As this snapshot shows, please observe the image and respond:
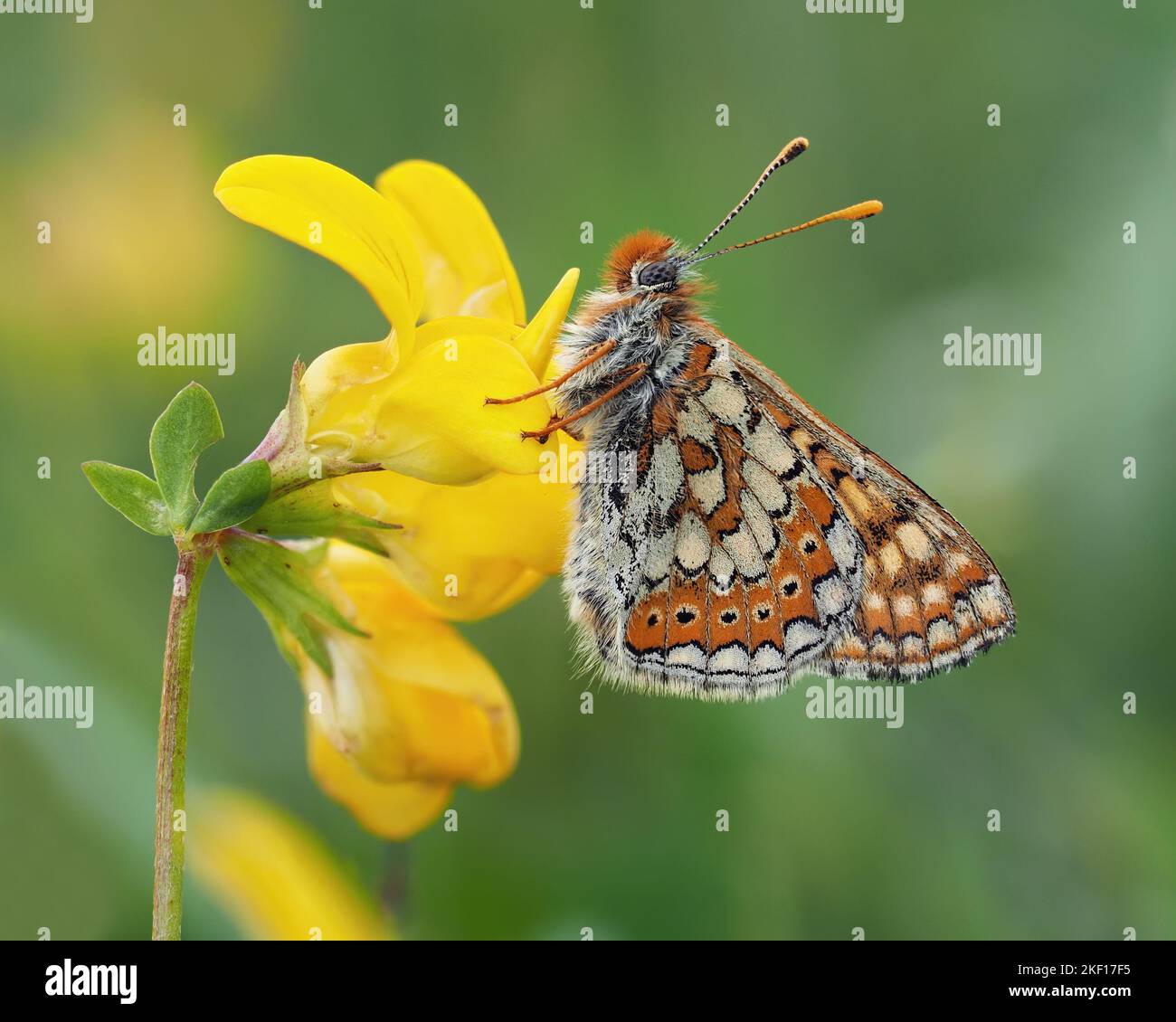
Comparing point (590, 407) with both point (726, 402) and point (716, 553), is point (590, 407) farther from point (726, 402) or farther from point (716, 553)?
point (716, 553)

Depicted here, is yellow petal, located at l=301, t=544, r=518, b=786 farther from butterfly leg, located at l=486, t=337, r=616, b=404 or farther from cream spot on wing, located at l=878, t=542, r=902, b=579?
cream spot on wing, located at l=878, t=542, r=902, b=579

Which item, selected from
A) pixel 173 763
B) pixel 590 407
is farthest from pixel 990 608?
pixel 173 763

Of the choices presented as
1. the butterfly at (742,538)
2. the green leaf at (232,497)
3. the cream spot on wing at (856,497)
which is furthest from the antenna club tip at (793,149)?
the green leaf at (232,497)

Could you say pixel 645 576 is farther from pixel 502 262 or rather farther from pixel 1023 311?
pixel 1023 311

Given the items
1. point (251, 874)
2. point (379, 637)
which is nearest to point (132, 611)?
point (251, 874)

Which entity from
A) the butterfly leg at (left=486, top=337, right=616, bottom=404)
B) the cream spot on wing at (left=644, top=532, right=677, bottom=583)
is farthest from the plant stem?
the cream spot on wing at (left=644, top=532, right=677, bottom=583)
